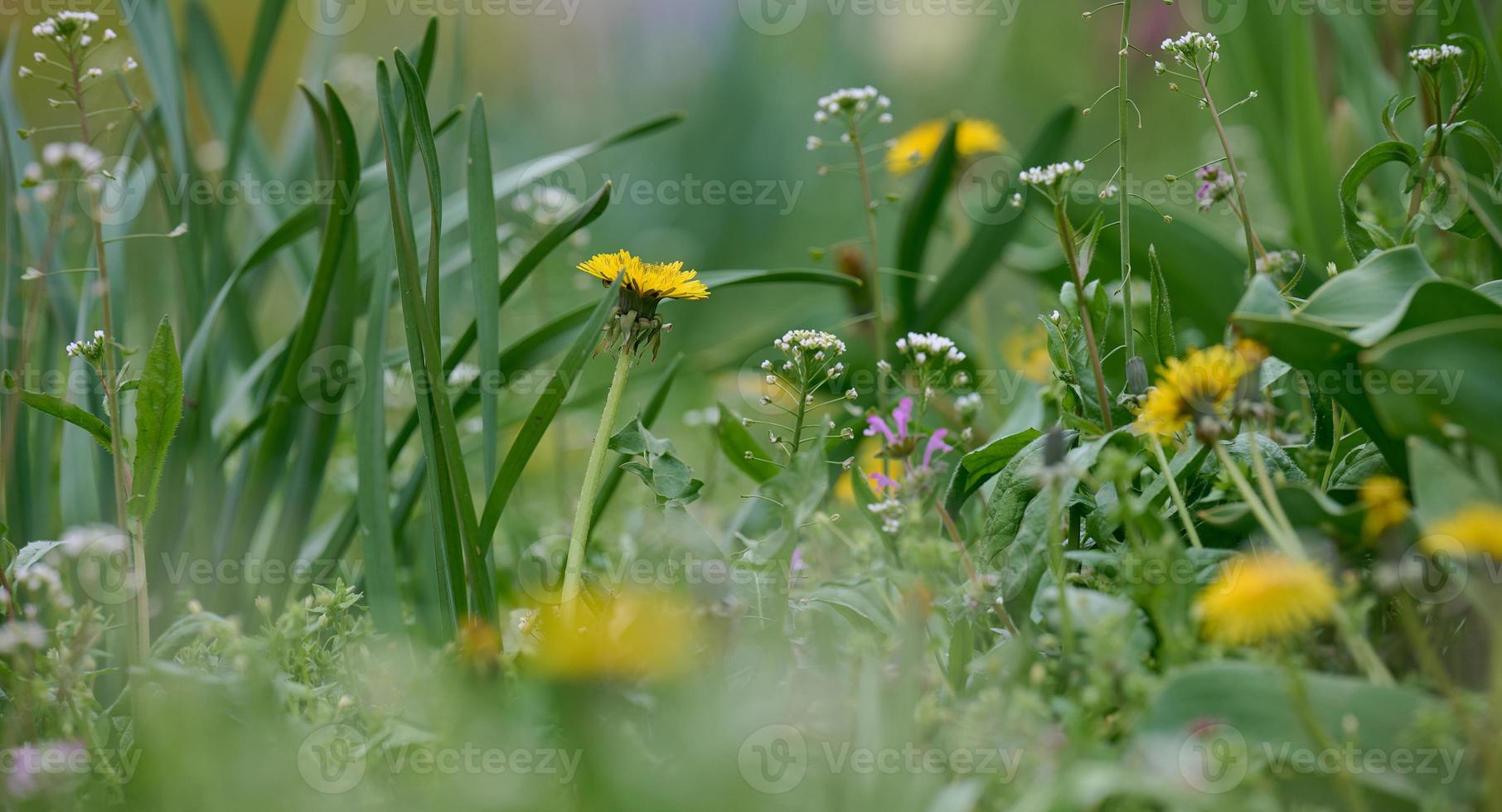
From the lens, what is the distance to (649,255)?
2.71m

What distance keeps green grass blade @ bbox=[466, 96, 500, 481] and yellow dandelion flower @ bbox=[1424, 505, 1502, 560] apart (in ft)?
2.13

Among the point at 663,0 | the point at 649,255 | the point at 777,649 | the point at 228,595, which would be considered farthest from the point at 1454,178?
the point at 663,0

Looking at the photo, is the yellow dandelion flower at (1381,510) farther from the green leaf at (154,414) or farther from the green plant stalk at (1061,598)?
the green leaf at (154,414)

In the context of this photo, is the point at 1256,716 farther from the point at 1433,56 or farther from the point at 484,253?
the point at 484,253

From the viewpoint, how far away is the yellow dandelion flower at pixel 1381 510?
56cm

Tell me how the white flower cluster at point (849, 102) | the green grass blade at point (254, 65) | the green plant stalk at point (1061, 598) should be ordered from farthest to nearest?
the green grass blade at point (254, 65) → the white flower cluster at point (849, 102) → the green plant stalk at point (1061, 598)

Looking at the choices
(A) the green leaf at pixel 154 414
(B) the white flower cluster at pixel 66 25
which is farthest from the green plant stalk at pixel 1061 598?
(B) the white flower cluster at pixel 66 25

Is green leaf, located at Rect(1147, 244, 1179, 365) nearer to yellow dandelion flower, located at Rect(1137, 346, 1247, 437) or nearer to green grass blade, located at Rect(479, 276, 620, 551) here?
yellow dandelion flower, located at Rect(1137, 346, 1247, 437)

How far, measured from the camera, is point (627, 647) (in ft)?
2.03

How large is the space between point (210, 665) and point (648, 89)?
2.98 metres

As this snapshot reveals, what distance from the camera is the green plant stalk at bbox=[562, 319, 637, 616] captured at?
76 centimetres

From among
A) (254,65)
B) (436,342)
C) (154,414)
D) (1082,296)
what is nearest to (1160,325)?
(1082,296)

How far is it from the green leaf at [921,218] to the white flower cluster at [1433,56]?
1.72ft

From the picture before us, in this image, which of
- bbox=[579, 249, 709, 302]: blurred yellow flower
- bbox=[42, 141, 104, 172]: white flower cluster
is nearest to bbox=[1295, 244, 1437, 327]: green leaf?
bbox=[579, 249, 709, 302]: blurred yellow flower
